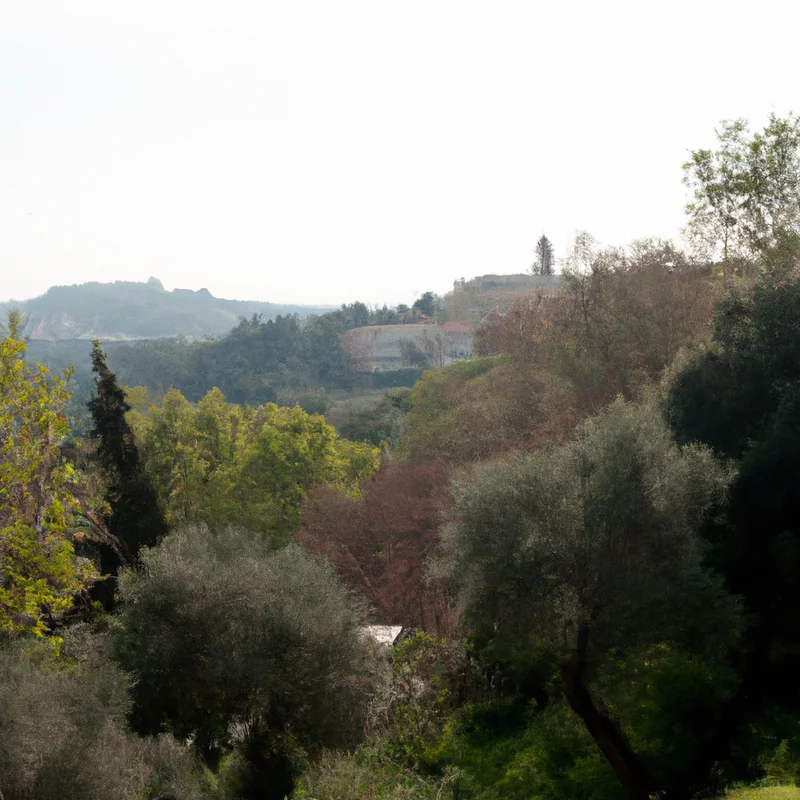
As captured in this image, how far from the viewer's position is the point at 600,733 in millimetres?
11523

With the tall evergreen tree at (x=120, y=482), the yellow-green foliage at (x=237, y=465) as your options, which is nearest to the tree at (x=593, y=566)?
the tall evergreen tree at (x=120, y=482)

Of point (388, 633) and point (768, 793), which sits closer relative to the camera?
point (768, 793)

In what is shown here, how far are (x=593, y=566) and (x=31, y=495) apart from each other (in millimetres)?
9345

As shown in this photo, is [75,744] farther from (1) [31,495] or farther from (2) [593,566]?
(2) [593,566]

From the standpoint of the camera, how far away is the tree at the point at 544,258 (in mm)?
96250

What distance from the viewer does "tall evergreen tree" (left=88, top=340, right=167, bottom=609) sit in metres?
22.0

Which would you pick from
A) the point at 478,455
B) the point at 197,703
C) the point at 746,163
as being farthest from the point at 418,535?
the point at 746,163

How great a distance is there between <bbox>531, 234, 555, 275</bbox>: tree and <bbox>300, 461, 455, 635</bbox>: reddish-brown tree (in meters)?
74.6

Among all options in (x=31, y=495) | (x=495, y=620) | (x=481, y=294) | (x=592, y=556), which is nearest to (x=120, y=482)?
(x=31, y=495)

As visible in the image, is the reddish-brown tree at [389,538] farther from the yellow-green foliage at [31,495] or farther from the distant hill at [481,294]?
the distant hill at [481,294]

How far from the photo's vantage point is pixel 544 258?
9662 centimetres

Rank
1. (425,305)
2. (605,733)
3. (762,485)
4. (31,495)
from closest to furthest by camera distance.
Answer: (605,733) → (762,485) → (31,495) → (425,305)

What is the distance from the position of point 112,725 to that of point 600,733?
7.14 m

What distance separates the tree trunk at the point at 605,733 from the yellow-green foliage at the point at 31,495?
7.71 meters
